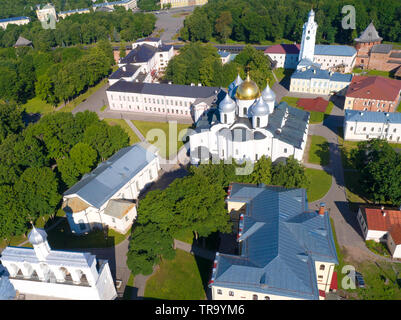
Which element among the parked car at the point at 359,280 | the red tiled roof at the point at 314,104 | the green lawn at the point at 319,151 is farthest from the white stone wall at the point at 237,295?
the red tiled roof at the point at 314,104

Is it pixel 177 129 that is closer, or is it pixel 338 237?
pixel 338 237

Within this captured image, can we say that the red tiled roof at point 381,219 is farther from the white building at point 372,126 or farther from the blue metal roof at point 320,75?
the blue metal roof at point 320,75

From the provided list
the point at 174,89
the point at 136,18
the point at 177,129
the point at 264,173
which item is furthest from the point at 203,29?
the point at 264,173

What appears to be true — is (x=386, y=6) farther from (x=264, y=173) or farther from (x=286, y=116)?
(x=264, y=173)

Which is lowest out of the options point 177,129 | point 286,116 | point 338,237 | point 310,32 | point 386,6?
point 338,237

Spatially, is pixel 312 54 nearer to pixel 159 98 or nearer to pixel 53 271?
pixel 159 98

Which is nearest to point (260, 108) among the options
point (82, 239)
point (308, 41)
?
point (82, 239)
